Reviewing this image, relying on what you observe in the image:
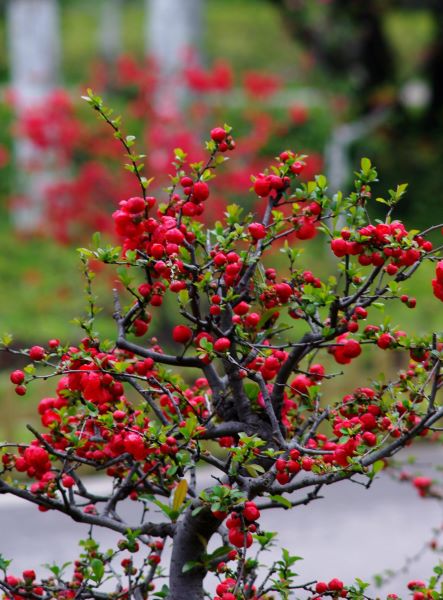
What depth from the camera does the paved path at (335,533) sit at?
19.0ft

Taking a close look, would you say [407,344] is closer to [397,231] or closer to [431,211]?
[397,231]

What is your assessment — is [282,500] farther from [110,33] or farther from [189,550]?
[110,33]

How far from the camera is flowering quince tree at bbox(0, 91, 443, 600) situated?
2.16 metres

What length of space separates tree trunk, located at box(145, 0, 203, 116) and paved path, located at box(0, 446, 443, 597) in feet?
15.5

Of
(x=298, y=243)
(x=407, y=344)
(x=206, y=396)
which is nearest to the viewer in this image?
(x=407, y=344)

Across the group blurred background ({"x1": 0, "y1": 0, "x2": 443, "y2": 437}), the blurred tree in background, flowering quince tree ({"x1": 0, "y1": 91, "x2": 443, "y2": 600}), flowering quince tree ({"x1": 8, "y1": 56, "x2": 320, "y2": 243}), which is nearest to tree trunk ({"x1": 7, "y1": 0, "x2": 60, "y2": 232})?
blurred background ({"x1": 0, "y1": 0, "x2": 443, "y2": 437})

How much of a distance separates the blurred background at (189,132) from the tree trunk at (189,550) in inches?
185

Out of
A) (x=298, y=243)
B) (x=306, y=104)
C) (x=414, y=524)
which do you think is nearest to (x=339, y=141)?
(x=306, y=104)

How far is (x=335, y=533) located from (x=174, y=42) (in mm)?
6697

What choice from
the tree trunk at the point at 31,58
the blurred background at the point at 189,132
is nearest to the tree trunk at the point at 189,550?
the blurred background at the point at 189,132

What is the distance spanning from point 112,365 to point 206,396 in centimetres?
33

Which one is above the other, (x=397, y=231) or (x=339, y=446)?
(x=397, y=231)

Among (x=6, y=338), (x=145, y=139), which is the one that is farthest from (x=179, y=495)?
(x=145, y=139)

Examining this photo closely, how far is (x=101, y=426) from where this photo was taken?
2.33m
